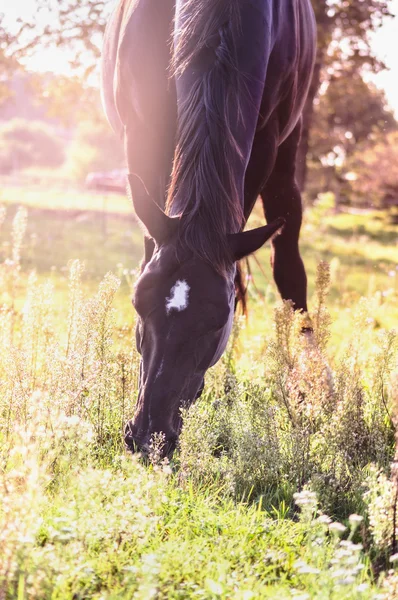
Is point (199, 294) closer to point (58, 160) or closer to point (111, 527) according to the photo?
point (111, 527)

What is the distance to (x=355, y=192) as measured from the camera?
1737 inches

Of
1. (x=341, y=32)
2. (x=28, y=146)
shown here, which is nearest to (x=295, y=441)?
(x=341, y=32)

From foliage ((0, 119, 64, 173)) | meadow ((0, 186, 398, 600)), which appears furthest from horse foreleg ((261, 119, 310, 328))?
foliage ((0, 119, 64, 173))

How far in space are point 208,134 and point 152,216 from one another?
20.3 inches

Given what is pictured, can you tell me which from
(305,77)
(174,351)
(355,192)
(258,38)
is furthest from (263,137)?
(355,192)

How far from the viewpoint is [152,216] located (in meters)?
2.86

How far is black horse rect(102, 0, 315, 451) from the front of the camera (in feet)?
8.92

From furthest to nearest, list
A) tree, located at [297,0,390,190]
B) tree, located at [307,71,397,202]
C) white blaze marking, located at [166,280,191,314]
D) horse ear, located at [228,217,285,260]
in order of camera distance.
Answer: tree, located at [307,71,397,202], tree, located at [297,0,390,190], horse ear, located at [228,217,285,260], white blaze marking, located at [166,280,191,314]

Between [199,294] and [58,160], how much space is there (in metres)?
91.1

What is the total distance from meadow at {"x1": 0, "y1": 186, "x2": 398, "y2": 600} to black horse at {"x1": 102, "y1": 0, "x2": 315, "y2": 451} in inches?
11.9

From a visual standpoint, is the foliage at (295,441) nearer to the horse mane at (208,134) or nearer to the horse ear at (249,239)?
the horse ear at (249,239)

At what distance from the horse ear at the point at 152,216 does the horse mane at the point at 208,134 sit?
0.08 metres

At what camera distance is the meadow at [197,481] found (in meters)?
2.00

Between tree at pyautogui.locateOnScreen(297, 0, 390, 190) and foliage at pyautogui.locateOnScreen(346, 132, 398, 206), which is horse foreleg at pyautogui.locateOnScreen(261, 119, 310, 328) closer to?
tree at pyautogui.locateOnScreen(297, 0, 390, 190)
